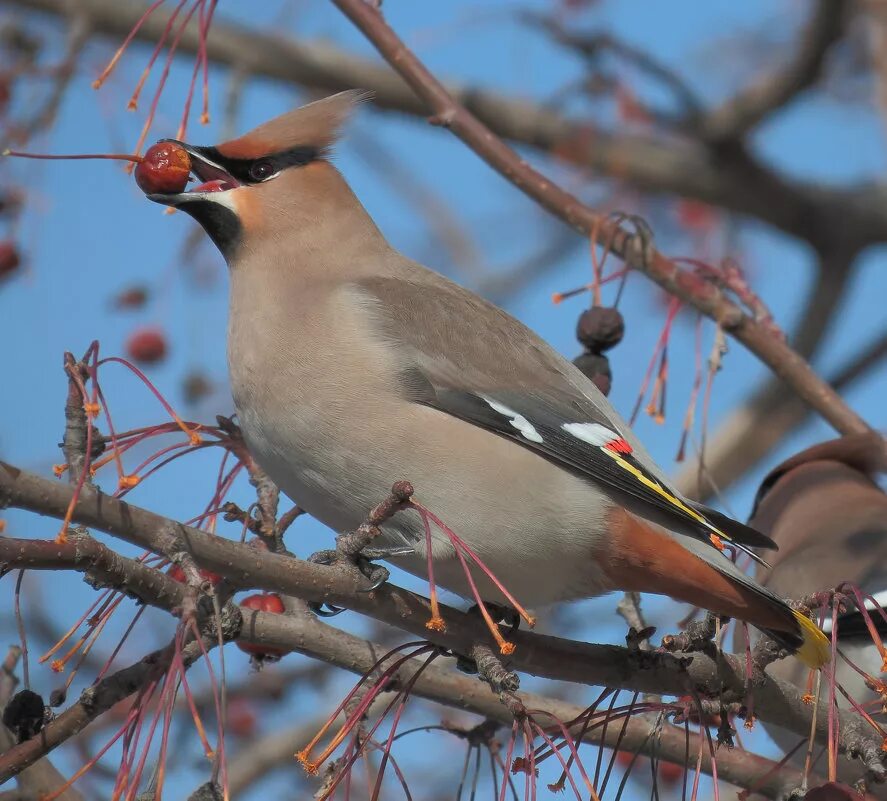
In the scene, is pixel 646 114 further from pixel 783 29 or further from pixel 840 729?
pixel 840 729

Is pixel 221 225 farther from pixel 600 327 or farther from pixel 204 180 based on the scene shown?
pixel 600 327

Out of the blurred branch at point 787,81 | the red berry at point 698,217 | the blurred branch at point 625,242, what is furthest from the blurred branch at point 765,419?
the blurred branch at point 625,242

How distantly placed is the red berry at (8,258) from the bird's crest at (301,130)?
0.73 m

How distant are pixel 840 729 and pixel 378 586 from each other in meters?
1.03

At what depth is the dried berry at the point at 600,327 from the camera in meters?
3.82

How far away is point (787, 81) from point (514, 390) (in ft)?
11.5

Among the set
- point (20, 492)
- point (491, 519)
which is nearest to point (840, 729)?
point (491, 519)

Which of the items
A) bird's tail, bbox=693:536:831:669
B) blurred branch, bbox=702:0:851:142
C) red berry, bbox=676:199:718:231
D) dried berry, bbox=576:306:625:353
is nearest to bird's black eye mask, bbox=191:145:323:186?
dried berry, bbox=576:306:625:353

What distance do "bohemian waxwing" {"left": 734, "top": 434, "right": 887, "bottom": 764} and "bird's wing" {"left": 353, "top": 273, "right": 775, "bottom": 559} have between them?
913 millimetres

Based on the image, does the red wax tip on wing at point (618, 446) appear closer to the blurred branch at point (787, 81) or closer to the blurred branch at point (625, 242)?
the blurred branch at point (625, 242)

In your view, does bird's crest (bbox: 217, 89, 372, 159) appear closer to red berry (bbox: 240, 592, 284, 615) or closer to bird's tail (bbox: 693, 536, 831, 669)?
red berry (bbox: 240, 592, 284, 615)

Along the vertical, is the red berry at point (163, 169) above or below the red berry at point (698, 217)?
below

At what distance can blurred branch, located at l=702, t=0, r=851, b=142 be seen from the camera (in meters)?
6.07

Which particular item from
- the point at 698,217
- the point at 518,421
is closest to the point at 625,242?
the point at 518,421
